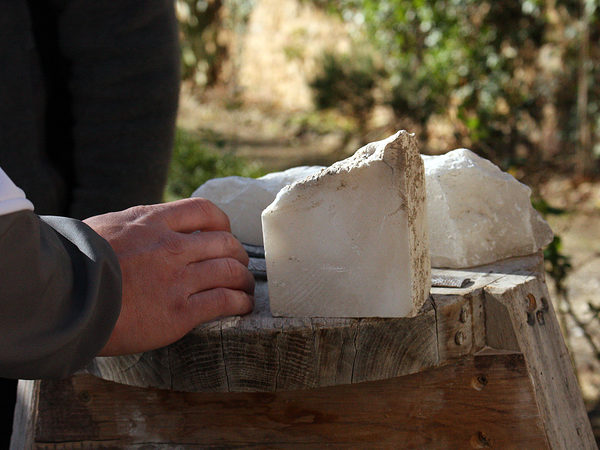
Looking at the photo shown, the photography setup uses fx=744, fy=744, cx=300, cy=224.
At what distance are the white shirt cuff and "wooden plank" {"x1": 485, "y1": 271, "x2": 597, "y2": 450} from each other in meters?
0.79

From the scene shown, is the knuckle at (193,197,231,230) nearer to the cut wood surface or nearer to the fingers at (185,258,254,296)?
the fingers at (185,258,254,296)

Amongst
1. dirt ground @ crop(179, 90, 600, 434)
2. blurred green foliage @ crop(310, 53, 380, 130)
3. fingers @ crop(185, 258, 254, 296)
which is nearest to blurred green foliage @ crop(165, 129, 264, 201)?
dirt ground @ crop(179, 90, 600, 434)

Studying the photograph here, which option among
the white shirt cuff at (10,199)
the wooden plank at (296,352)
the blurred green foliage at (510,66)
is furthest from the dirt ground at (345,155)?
the white shirt cuff at (10,199)

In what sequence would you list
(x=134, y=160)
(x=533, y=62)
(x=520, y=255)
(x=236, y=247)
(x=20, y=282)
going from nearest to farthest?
1. (x=20, y=282)
2. (x=236, y=247)
3. (x=520, y=255)
4. (x=134, y=160)
5. (x=533, y=62)

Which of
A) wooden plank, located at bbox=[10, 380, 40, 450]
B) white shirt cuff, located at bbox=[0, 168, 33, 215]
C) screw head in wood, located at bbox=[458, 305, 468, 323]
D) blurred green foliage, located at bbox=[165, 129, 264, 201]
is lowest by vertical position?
blurred green foliage, located at bbox=[165, 129, 264, 201]

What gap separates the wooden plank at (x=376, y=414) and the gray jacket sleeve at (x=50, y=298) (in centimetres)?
35

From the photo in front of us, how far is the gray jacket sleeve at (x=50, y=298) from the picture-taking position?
102 cm

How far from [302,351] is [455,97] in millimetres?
5463

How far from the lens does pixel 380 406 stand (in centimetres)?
137

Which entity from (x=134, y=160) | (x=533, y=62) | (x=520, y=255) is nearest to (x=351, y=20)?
(x=533, y=62)

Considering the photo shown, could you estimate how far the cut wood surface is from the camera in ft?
4.03

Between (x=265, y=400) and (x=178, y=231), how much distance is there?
36 cm

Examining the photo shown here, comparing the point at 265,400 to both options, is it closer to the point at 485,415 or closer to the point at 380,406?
the point at 380,406

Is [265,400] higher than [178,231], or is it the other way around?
[178,231]
